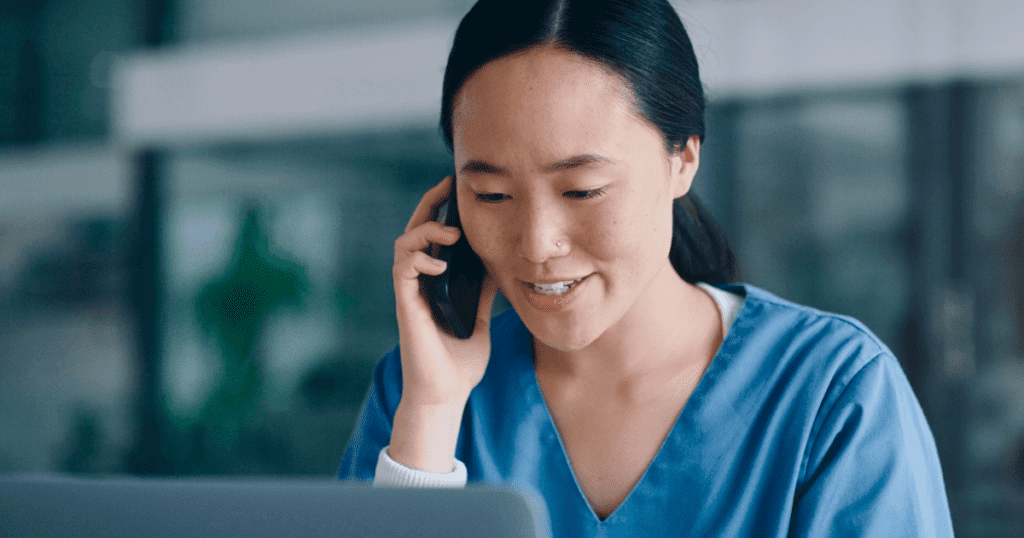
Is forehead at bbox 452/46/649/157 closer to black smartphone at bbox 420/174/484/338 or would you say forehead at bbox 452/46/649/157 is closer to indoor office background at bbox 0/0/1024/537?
black smartphone at bbox 420/174/484/338

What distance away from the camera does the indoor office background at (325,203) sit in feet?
7.82

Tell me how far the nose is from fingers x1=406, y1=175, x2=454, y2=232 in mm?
255

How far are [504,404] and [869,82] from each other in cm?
209

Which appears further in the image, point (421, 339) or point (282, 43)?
point (282, 43)

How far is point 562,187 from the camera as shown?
0.75m

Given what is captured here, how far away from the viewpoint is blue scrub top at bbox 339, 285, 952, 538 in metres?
0.73

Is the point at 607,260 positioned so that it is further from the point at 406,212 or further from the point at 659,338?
the point at 406,212

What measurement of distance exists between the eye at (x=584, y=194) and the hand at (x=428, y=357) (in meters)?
0.24

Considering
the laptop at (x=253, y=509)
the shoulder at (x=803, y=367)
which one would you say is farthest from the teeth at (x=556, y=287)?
the laptop at (x=253, y=509)

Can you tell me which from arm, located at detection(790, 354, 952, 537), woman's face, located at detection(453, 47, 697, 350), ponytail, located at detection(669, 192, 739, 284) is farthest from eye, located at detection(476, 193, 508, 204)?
arm, located at detection(790, 354, 952, 537)

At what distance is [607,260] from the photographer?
2.62ft

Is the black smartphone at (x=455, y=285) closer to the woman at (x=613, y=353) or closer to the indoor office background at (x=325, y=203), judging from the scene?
the woman at (x=613, y=353)

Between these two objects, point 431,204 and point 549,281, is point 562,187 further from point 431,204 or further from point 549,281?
point 431,204

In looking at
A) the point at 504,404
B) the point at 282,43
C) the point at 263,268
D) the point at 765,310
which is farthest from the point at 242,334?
the point at 765,310
